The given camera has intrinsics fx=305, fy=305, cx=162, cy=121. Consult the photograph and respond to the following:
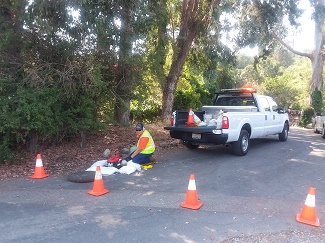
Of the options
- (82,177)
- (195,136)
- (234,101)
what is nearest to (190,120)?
(195,136)

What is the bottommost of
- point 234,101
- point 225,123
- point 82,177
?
point 82,177

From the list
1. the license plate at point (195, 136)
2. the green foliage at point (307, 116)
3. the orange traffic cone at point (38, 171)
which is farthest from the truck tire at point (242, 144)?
the green foliage at point (307, 116)

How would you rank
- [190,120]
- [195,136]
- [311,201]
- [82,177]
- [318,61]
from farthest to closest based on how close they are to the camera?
[318,61] < [190,120] < [195,136] < [82,177] < [311,201]

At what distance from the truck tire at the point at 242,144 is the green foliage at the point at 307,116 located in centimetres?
1566

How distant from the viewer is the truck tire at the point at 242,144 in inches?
353

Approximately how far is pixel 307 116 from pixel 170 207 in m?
20.7

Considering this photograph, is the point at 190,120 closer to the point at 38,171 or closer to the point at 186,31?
the point at 38,171

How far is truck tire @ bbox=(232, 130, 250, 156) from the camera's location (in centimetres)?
897

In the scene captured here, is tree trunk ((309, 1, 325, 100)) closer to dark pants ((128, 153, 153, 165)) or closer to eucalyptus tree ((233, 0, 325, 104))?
eucalyptus tree ((233, 0, 325, 104))

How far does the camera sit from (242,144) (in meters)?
9.13

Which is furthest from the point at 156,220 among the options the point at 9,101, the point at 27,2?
the point at 27,2

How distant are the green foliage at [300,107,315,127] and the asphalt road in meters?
16.0

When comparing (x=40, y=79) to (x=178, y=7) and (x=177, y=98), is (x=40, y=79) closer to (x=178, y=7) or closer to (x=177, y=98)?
(x=178, y=7)

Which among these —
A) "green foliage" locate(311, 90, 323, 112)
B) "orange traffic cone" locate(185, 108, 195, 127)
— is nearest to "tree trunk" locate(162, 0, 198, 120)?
"orange traffic cone" locate(185, 108, 195, 127)
